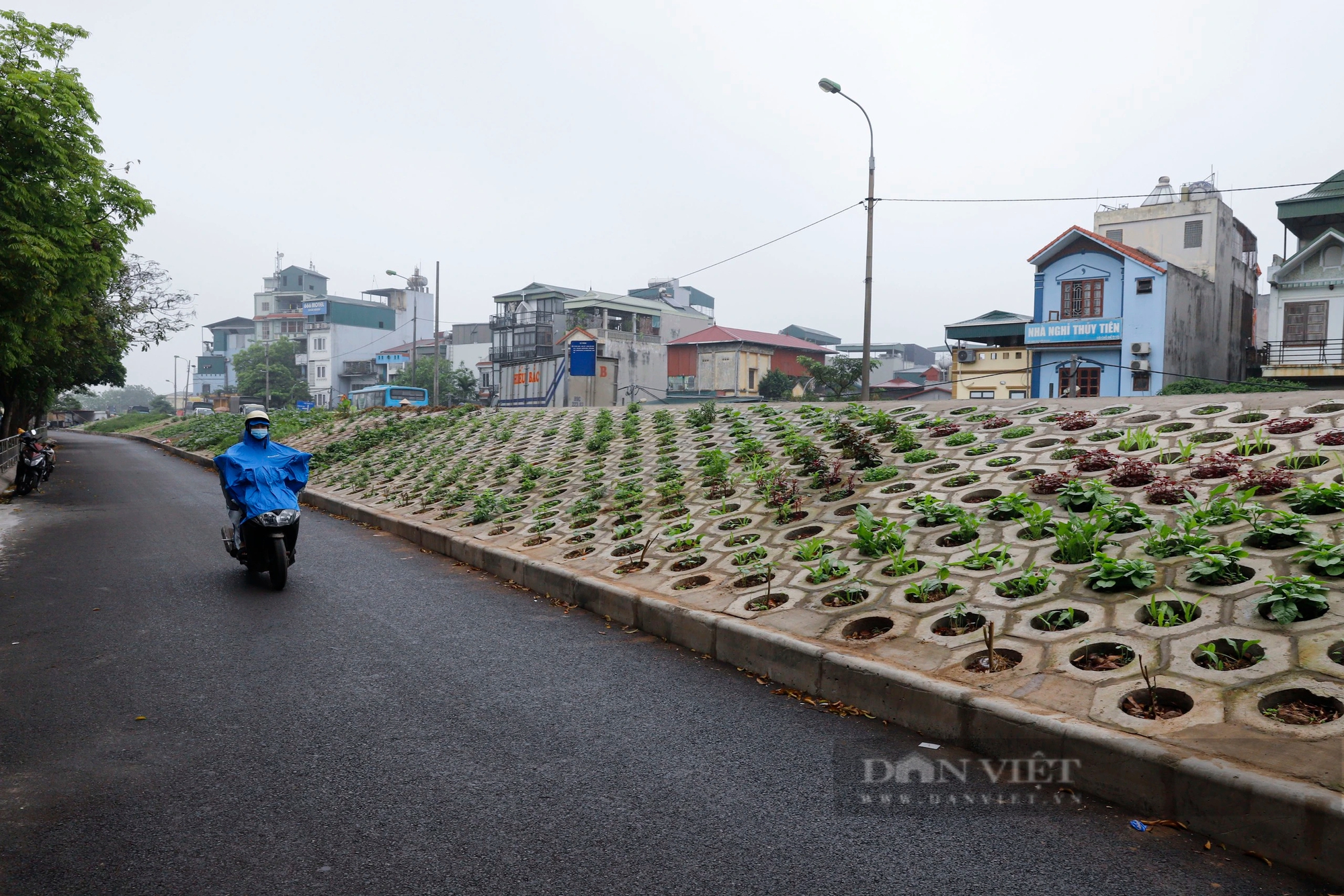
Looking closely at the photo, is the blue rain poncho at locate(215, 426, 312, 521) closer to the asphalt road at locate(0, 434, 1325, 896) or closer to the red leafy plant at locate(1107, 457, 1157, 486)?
the asphalt road at locate(0, 434, 1325, 896)

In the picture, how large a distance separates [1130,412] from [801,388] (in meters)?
40.8

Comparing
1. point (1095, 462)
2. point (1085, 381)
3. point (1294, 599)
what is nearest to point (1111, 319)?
point (1085, 381)

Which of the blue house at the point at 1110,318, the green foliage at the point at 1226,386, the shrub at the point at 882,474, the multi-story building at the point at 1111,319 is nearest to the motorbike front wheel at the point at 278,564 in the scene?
the shrub at the point at 882,474

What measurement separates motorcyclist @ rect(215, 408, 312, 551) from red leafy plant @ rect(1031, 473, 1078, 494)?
6.47m

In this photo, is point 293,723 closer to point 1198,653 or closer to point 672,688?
point 672,688

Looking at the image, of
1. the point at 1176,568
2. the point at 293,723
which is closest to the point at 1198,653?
the point at 1176,568

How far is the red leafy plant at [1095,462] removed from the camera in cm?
716

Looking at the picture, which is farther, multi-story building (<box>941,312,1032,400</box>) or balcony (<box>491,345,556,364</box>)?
balcony (<box>491,345,556,364</box>)

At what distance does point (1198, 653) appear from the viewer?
4.15m

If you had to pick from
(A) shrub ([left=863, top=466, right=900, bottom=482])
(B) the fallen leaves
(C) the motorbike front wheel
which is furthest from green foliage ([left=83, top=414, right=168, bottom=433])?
(B) the fallen leaves

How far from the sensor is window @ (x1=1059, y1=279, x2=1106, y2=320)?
31.5 meters

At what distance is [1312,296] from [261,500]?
3360cm

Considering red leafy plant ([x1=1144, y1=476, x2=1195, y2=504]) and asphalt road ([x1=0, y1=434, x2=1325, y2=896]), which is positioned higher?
red leafy plant ([x1=1144, y1=476, x2=1195, y2=504])

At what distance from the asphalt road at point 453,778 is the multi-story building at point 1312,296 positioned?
3064 centimetres
